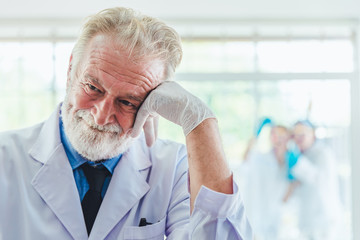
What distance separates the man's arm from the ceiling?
10.5 feet

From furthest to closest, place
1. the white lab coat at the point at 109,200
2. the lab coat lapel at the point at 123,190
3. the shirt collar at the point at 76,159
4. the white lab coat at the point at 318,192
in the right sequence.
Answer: the white lab coat at the point at 318,192, the shirt collar at the point at 76,159, the lab coat lapel at the point at 123,190, the white lab coat at the point at 109,200

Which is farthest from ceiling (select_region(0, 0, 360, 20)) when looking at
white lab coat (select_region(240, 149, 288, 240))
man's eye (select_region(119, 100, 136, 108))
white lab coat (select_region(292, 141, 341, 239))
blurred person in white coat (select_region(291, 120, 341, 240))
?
man's eye (select_region(119, 100, 136, 108))

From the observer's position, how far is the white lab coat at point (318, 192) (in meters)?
4.48

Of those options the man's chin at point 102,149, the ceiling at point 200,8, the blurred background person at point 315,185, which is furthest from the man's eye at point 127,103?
the blurred background person at point 315,185

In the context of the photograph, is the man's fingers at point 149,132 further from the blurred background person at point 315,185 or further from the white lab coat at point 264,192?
the blurred background person at point 315,185

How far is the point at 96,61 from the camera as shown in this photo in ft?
4.25

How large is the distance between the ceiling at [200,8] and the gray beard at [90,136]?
120 inches

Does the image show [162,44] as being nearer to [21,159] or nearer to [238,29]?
[21,159]

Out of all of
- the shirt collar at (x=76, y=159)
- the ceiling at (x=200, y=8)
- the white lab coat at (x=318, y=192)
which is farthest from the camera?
the white lab coat at (x=318, y=192)

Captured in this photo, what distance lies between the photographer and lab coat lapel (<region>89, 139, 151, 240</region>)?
1244 mm

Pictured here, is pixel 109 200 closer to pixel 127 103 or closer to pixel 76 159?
pixel 76 159

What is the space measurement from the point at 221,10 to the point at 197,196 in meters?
3.63

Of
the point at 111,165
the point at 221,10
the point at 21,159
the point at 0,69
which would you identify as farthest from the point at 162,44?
the point at 0,69

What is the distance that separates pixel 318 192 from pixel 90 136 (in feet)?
12.3
